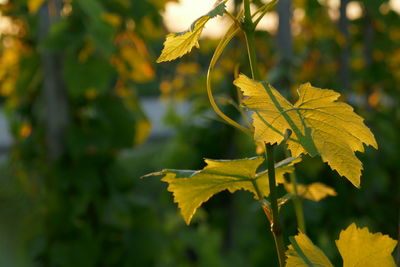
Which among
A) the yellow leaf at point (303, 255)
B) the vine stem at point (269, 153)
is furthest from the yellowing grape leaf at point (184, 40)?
the yellow leaf at point (303, 255)

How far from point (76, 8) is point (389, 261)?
1543 mm

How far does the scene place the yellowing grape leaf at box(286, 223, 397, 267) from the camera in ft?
1.48

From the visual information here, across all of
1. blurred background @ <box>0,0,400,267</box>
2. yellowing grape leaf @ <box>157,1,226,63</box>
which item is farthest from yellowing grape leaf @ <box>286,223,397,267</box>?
blurred background @ <box>0,0,400,267</box>

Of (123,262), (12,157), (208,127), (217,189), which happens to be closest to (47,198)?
(12,157)

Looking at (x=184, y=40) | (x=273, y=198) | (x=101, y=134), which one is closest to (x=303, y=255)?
(x=273, y=198)

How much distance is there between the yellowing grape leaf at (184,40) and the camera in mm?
424

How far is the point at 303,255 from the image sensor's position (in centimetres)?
45

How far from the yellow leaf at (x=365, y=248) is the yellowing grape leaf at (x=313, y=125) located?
0.08 metres

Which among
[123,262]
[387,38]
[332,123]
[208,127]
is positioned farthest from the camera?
[387,38]

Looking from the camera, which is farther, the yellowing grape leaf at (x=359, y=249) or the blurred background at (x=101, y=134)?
the blurred background at (x=101, y=134)

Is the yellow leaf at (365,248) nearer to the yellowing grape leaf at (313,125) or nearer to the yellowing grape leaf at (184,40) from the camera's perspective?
the yellowing grape leaf at (313,125)

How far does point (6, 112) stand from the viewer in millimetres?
2232

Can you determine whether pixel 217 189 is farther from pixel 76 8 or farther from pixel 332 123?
pixel 76 8

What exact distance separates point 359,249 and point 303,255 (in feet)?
0.17
